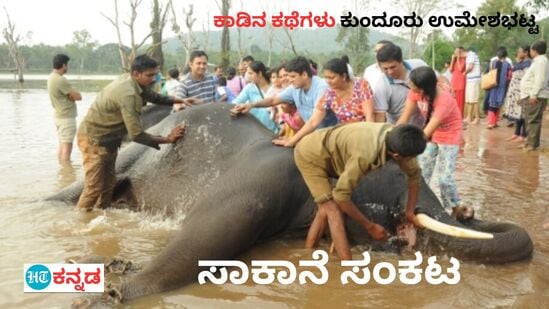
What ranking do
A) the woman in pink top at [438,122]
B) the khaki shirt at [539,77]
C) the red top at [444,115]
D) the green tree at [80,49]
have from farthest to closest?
the green tree at [80,49] → the khaki shirt at [539,77] → the red top at [444,115] → the woman in pink top at [438,122]

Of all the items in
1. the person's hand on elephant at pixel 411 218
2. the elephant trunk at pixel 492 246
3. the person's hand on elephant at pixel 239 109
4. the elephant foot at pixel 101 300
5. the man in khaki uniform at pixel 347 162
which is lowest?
the elephant foot at pixel 101 300

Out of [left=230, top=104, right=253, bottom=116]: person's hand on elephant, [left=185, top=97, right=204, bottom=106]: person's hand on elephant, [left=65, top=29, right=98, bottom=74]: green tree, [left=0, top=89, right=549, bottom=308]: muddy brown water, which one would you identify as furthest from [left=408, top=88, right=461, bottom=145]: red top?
[left=65, top=29, right=98, bottom=74]: green tree

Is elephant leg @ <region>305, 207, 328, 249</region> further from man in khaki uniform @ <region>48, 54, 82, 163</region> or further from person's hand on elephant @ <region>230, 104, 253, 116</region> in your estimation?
man in khaki uniform @ <region>48, 54, 82, 163</region>

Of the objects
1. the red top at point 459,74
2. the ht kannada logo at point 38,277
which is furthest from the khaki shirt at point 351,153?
the red top at point 459,74

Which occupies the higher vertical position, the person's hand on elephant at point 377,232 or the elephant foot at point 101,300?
the person's hand on elephant at point 377,232

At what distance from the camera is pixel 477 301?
335 cm

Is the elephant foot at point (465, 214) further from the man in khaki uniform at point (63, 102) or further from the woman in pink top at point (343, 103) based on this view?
the man in khaki uniform at point (63, 102)

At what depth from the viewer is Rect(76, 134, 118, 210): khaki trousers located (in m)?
5.38

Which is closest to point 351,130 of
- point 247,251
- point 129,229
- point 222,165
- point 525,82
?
point 247,251

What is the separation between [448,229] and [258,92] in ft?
11.8

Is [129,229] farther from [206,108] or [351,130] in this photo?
[351,130]

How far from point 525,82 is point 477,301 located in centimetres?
694

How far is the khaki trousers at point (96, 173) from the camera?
5.38m

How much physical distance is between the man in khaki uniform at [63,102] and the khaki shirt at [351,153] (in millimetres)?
5723
